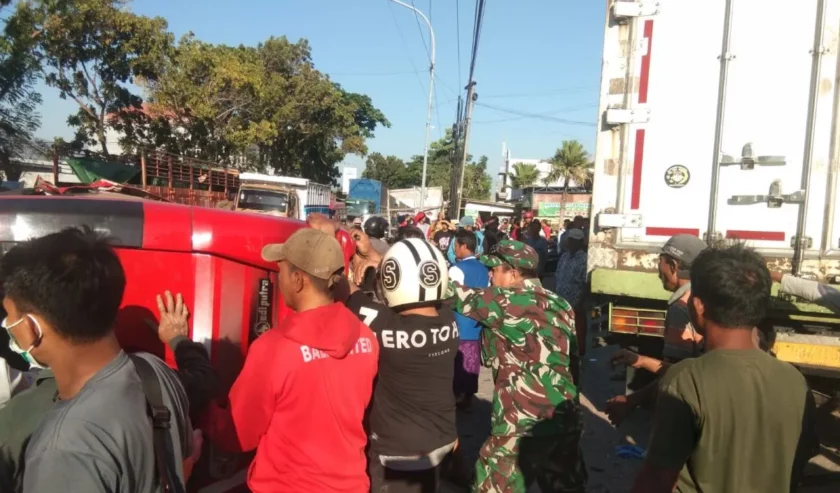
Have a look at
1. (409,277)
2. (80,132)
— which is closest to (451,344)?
(409,277)

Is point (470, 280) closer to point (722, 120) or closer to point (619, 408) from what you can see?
point (722, 120)

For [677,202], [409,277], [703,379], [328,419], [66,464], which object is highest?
[677,202]

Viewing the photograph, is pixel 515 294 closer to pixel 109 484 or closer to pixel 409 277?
pixel 409 277

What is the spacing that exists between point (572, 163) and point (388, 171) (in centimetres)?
3195

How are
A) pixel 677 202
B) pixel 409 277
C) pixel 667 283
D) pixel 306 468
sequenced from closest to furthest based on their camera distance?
pixel 306 468, pixel 409 277, pixel 667 283, pixel 677 202

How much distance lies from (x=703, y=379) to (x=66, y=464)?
169cm

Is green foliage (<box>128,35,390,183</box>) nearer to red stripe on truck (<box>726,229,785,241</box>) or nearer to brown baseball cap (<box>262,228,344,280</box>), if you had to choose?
red stripe on truck (<box>726,229,785,241</box>)

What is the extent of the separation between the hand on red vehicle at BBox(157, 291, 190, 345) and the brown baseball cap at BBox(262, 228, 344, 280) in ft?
1.11

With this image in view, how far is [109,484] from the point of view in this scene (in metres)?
1.35

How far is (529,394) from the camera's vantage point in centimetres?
297

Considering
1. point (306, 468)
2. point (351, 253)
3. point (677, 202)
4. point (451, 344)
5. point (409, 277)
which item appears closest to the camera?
point (306, 468)

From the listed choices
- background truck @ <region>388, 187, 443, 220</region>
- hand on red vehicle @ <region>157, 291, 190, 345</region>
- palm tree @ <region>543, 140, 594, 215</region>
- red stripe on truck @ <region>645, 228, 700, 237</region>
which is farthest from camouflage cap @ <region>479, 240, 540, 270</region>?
palm tree @ <region>543, 140, 594, 215</region>

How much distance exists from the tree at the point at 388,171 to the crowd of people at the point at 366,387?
73.8 meters

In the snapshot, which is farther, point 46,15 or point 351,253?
point 46,15
